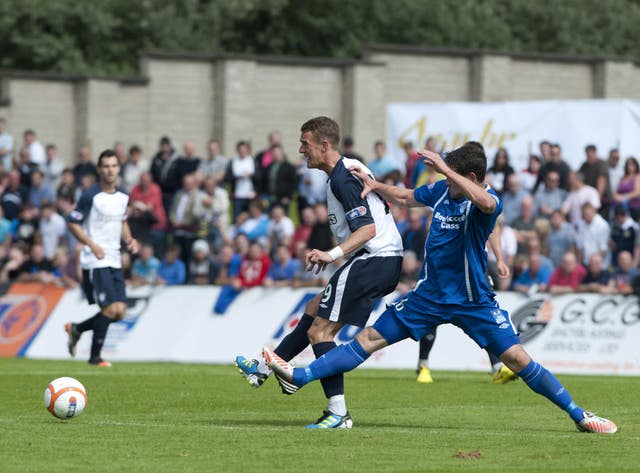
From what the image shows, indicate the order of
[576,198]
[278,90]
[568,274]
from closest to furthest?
[568,274] < [576,198] < [278,90]

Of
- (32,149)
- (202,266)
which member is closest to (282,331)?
(202,266)

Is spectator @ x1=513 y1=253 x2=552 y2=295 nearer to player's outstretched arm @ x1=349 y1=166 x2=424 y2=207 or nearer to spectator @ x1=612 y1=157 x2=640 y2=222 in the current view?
spectator @ x1=612 y1=157 x2=640 y2=222

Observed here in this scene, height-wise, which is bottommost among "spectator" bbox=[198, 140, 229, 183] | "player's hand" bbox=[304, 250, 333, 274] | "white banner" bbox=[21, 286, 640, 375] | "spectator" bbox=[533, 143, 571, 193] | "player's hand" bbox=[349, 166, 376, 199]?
"white banner" bbox=[21, 286, 640, 375]

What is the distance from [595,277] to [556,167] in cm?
360

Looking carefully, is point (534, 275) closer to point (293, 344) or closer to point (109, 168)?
point (109, 168)

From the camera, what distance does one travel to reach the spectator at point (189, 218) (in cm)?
2620

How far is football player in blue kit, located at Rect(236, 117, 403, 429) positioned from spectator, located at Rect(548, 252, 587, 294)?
10.5m

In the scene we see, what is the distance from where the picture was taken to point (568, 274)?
848 inches

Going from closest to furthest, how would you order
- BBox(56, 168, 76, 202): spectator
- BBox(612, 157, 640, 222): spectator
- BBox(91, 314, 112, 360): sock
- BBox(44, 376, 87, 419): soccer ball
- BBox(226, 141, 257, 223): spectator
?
BBox(44, 376, 87, 419): soccer ball < BBox(91, 314, 112, 360): sock < BBox(612, 157, 640, 222): spectator < BBox(226, 141, 257, 223): spectator < BBox(56, 168, 76, 202): spectator

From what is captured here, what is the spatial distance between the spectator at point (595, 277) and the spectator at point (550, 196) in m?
2.44

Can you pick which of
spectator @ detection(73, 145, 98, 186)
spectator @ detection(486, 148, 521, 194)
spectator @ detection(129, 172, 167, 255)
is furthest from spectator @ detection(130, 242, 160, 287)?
spectator @ detection(486, 148, 521, 194)

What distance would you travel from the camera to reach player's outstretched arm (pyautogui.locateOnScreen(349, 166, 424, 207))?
11.1m

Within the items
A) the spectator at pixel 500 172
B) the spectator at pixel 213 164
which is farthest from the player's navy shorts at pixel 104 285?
the spectator at pixel 213 164

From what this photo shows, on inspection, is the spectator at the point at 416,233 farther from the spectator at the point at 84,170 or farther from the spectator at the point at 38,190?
the spectator at the point at 38,190
